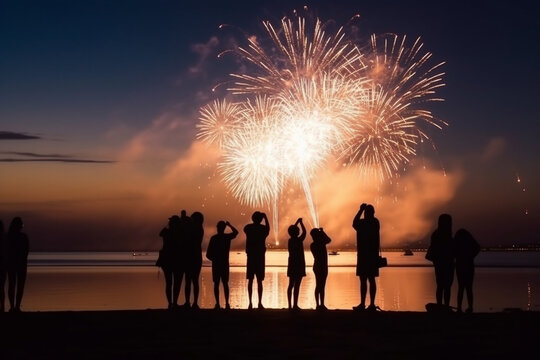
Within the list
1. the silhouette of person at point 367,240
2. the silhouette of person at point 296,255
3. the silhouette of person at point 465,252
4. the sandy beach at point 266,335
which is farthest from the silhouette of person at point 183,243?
the silhouette of person at point 465,252

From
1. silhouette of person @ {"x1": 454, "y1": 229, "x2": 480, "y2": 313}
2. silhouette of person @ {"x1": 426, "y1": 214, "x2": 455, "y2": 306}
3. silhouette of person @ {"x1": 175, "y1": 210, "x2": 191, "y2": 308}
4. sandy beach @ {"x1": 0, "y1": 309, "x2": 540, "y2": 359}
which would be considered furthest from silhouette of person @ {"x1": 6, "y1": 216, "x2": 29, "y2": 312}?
silhouette of person @ {"x1": 454, "y1": 229, "x2": 480, "y2": 313}

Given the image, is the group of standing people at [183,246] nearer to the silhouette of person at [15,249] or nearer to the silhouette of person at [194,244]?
the silhouette of person at [194,244]

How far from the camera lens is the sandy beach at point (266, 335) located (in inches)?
372

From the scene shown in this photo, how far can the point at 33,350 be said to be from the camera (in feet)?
32.0

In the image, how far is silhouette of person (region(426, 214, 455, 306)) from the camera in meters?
14.8

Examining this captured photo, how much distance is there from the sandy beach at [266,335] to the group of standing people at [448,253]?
3.20 feet

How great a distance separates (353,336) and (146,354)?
3399 millimetres

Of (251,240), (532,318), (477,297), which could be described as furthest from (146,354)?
(477,297)

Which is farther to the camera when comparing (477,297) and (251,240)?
(477,297)

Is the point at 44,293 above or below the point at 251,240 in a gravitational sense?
below

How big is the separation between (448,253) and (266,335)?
5.32 m

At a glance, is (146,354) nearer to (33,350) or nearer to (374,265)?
(33,350)

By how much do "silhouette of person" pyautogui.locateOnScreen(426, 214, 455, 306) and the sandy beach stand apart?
3.26 feet

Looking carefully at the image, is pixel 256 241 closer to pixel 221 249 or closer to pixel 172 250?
pixel 221 249
